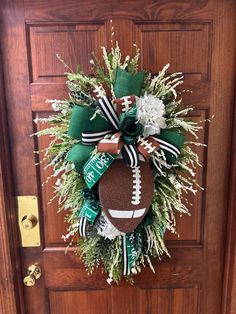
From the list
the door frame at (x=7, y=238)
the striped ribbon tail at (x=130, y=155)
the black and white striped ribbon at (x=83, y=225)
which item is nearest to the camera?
the striped ribbon tail at (x=130, y=155)

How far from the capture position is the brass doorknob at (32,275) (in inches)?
41.7

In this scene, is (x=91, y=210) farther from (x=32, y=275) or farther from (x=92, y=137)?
(x=32, y=275)

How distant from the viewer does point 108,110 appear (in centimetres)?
78

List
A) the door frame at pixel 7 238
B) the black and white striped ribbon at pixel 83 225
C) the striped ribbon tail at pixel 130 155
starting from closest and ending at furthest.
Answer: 1. the striped ribbon tail at pixel 130 155
2. the black and white striped ribbon at pixel 83 225
3. the door frame at pixel 7 238

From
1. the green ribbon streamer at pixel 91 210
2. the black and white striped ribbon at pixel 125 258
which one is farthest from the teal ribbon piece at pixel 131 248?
the green ribbon streamer at pixel 91 210

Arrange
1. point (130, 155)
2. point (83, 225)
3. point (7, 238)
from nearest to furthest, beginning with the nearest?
point (130, 155)
point (83, 225)
point (7, 238)

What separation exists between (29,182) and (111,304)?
552 millimetres

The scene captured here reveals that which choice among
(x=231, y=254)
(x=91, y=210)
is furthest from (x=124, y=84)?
(x=231, y=254)

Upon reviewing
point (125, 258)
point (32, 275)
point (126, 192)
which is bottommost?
point (32, 275)

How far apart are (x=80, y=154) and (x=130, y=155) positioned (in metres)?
0.13

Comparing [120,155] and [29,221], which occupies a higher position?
[120,155]

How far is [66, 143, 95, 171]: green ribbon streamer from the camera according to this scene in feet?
2.59

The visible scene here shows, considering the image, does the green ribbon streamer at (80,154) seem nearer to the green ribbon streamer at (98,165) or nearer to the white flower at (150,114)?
the green ribbon streamer at (98,165)

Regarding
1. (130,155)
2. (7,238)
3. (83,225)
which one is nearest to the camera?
(130,155)
